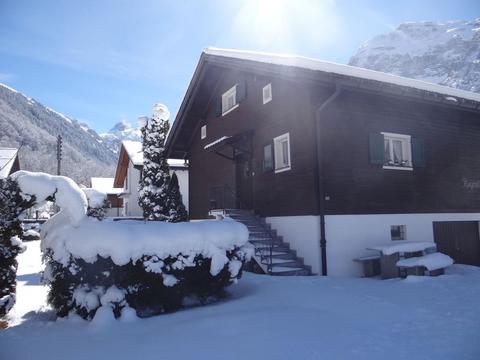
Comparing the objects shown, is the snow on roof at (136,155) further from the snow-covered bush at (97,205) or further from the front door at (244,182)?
the snow-covered bush at (97,205)

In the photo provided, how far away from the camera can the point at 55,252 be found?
18.6ft

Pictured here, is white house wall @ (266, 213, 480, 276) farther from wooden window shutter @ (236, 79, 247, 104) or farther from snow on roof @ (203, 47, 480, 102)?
wooden window shutter @ (236, 79, 247, 104)

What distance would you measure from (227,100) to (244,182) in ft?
12.9

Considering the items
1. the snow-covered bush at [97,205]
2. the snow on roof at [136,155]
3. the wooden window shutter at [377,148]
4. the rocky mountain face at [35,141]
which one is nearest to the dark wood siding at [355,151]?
the wooden window shutter at [377,148]

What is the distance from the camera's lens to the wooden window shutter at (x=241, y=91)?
13703mm

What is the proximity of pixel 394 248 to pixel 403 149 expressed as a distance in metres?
4.26

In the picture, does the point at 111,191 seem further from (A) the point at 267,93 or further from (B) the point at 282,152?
(B) the point at 282,152

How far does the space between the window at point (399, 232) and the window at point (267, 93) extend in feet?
18.9

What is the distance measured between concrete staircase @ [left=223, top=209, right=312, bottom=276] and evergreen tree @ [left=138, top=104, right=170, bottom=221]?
4.89 metres

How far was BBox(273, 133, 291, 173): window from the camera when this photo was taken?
11.2 meters

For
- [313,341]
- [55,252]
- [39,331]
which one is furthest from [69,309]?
[313,341]

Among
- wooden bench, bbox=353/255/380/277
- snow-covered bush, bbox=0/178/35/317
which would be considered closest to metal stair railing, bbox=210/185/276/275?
wooden bench, bbox=353/255/380/277

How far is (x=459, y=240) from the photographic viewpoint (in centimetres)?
1252

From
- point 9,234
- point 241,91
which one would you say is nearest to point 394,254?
point 9,234
